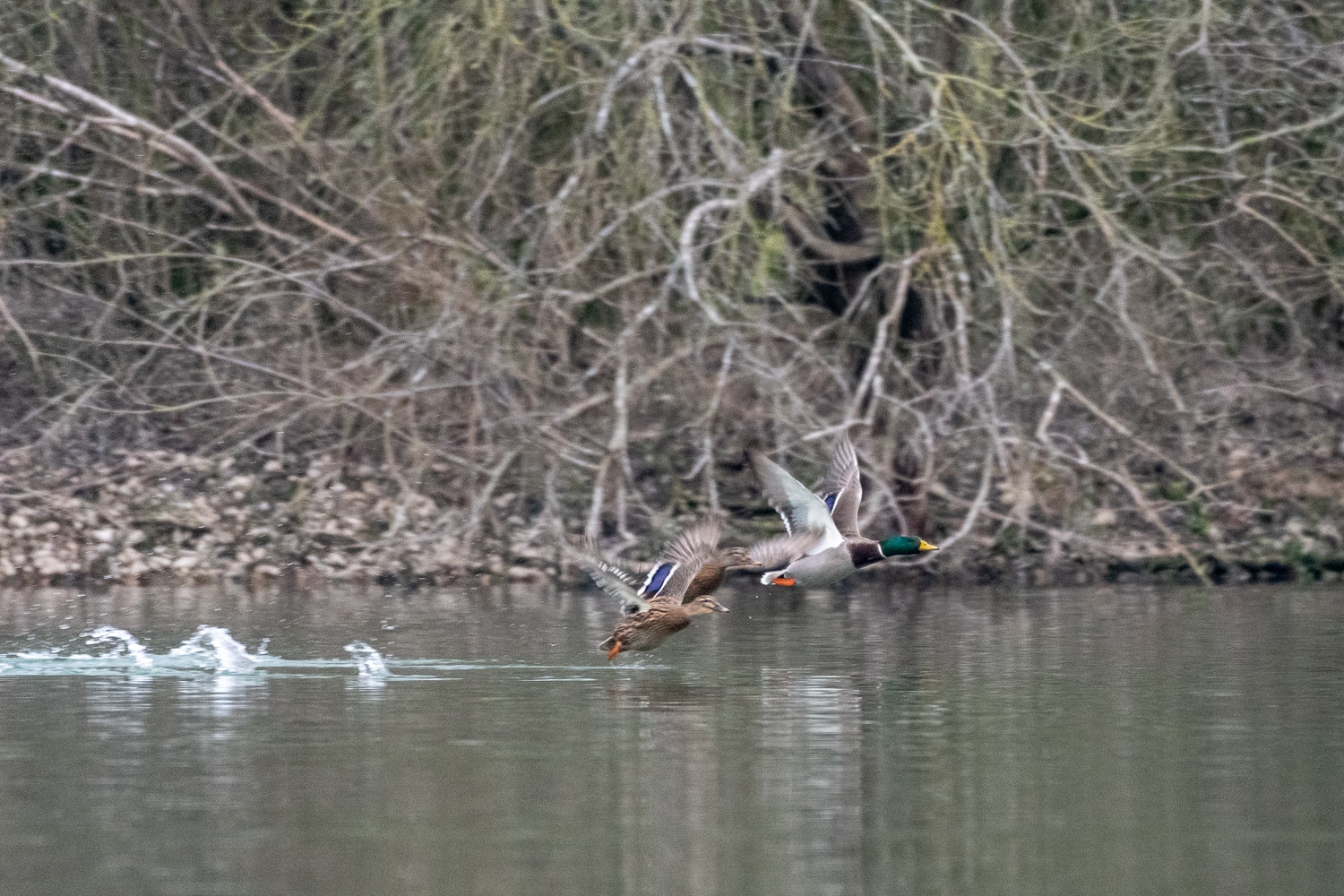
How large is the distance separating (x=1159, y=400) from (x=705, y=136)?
4.02m

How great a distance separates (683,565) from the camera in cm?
1080

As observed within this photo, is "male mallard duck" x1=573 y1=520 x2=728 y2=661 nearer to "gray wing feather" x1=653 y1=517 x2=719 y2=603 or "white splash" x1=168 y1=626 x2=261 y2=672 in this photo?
"gray wing feather" x1=653 y1=517 x2=719 y2=603

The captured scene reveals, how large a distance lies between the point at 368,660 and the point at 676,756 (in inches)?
118

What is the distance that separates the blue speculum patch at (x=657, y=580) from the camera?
1062 cm

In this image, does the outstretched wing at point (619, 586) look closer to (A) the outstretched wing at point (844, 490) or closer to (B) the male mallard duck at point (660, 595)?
(B) the male mallard duck at point (660, 595)

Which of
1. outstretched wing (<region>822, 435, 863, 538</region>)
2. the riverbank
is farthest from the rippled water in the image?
the riverbank

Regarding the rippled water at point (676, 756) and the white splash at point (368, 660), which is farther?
the white splash at point (368, 660)

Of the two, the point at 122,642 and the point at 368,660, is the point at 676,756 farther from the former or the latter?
the point at 122,642

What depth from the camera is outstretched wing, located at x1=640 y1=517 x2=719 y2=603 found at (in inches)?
418

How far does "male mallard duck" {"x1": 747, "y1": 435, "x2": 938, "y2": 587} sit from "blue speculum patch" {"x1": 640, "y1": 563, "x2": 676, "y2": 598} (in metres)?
1.26

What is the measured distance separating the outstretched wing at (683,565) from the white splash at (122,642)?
2437 mm

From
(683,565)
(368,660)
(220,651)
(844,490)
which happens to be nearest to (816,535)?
(844,490)

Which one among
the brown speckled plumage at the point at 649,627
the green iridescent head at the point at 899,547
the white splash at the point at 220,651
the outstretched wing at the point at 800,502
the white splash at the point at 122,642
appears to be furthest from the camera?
the green iridescent head at the point at 899,547

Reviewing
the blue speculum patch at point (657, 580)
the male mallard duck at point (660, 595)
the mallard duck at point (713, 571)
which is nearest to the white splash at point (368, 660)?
the male mallard duck at point (660, 595)
